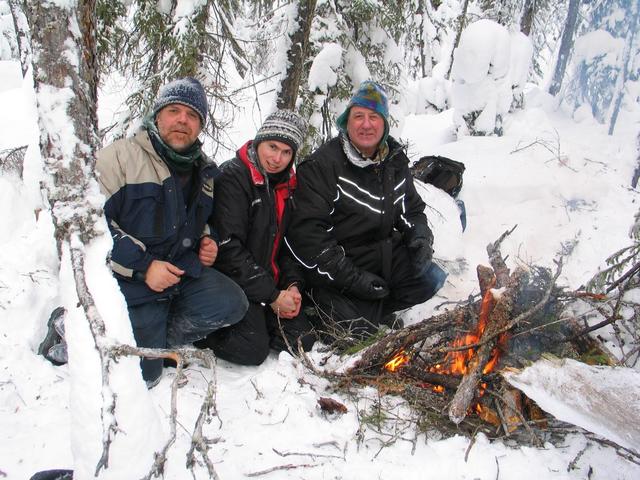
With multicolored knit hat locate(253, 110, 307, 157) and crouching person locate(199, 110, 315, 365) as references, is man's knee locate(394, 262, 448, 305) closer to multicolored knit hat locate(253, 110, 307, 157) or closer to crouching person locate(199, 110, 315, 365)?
crouching person locate(199, 110, 315, 365)

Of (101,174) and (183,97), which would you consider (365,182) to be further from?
(101,174)

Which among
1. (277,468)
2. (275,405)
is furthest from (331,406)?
(277,468)

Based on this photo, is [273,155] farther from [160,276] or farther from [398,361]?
[398,361]

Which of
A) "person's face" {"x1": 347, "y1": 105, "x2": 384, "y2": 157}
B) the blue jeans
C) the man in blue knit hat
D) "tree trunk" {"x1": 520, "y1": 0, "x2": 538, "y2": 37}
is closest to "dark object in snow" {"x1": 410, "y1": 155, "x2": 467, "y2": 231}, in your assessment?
the man in blue knit hat

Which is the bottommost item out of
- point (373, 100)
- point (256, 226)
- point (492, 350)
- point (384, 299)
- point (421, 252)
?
point (384, 299)

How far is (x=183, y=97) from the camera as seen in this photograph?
2881 mm

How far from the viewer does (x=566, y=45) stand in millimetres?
11711

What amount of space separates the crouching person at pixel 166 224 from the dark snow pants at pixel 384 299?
87 centimetres

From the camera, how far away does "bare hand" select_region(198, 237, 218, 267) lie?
10.5ft

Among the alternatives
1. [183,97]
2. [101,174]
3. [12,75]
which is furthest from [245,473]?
[12,75]

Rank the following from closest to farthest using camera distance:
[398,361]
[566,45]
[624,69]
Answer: [398,361] → [624,69] → [566,45]

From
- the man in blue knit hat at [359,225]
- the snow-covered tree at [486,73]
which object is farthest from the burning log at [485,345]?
the snow-covered tree at [486,73]

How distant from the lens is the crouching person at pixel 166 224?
9.07ft

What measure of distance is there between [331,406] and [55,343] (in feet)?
6.56
